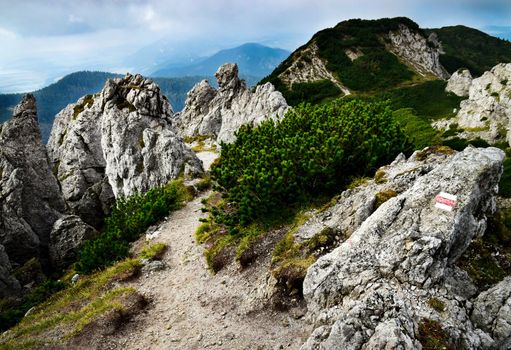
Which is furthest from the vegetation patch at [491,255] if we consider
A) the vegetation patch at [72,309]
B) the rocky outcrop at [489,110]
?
the rocky outcrop at [489,110]

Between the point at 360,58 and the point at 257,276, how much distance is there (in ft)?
461

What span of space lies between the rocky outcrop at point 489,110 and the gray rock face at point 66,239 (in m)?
48.2

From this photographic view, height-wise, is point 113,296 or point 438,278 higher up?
point 438,278

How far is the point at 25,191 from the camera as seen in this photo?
3650 cm

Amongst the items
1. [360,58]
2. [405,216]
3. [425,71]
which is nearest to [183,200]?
[405,216]

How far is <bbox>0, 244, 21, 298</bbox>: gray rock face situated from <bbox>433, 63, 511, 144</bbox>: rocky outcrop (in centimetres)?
5266

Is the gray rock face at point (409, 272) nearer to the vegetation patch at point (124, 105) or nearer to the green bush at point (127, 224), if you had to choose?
the green bush at point (127, 224)

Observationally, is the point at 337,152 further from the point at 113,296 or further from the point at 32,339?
the point at 32,339

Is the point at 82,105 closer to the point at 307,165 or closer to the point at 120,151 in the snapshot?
the point at 120,151

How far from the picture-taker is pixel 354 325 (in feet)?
34.4

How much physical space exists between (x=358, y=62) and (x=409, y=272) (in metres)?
142

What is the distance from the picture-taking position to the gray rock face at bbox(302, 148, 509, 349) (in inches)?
414

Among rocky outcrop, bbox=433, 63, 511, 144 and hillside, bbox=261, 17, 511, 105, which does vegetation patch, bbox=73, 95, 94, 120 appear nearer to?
rocky outcrop, bbox=433, 63, 511, 144

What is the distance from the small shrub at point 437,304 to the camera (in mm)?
11159
